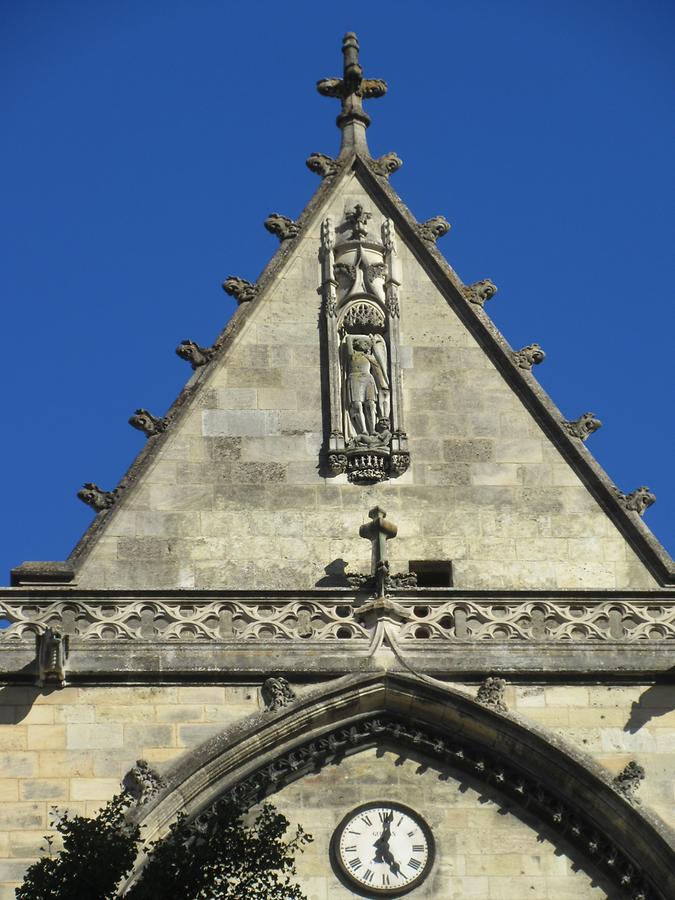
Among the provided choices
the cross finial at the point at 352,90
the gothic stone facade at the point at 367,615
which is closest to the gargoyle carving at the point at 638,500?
the gothic stone facade at the point at 367,615

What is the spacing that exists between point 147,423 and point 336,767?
3.47 metres

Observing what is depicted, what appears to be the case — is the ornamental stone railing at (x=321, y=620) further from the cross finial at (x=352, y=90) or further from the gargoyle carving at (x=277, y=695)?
the cross finial at (x=352, y=90)

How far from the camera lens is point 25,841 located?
2747 centimetres

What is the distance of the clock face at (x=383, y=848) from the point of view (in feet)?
90.8

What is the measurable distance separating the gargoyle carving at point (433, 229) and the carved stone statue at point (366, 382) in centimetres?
106

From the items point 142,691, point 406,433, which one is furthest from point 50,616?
point 406,433

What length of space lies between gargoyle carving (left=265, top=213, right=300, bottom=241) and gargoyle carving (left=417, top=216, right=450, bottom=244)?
41.6 inches

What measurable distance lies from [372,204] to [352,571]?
3.69 metres

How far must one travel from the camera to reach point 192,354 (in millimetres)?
30078

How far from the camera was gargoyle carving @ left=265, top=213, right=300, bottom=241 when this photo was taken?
30781 millimetres

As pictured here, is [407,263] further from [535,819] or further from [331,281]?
[535,819]

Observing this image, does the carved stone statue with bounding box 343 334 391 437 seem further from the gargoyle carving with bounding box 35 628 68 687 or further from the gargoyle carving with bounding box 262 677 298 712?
the gargoyle carving with bounding box 35 628 68 687

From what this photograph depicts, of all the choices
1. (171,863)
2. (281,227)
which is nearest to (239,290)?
(281,227)

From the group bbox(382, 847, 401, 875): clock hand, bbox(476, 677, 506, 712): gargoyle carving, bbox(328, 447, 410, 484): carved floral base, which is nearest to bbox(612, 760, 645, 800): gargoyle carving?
bbox(476, 677, 506, 712): gargoyle carving
